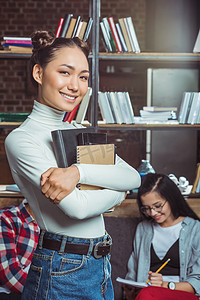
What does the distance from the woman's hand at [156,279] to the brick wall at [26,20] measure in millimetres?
3345

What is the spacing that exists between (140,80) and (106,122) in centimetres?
230

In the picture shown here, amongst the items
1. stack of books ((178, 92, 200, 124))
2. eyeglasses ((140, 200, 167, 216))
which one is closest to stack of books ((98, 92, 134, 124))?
stack of books ((178, 92, 200, 124))

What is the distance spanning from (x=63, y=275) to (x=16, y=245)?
1.09 meters

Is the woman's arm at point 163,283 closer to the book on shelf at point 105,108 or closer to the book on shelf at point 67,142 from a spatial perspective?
the book on shelf at point 105,108

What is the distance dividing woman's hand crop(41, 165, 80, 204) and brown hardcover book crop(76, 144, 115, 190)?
9 cm

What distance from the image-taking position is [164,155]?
4164mm

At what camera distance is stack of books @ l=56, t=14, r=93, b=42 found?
2.72 m

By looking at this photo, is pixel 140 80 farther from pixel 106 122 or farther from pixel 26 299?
pixel 26 299

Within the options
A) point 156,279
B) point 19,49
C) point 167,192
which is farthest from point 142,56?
point 156,279

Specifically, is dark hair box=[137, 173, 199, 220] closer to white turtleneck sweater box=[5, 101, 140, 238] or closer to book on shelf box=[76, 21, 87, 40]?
book on shelf box=[76, 21, 87, 40]

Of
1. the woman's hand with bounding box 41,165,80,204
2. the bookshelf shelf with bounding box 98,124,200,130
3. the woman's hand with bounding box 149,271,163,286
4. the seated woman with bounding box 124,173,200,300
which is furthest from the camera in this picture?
the bookshelf shelf with bounding box 98,124,200,130

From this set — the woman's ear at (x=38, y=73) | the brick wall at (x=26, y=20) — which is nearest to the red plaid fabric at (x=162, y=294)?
the woman's ear at (x=38, y=73)

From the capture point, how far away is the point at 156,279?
2.12 meters

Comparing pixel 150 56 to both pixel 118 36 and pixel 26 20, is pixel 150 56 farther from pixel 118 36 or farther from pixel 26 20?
pixel 26 20
